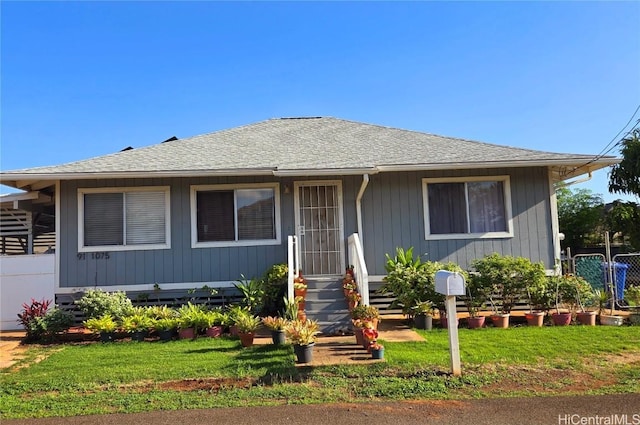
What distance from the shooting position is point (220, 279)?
9.59 m

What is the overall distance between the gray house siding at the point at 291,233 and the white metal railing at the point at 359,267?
65 cm

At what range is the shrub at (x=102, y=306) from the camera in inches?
328

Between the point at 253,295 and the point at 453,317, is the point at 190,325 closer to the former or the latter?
the point at 253,295

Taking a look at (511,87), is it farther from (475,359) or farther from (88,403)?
(88,403)

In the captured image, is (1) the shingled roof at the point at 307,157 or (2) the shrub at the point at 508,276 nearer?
(2) the shrub at the point at 508,276

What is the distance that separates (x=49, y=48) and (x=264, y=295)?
29.6 feet

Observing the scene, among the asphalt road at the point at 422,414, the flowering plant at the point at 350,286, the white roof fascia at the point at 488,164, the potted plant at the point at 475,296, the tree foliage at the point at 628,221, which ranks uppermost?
the white roof fascia at the point at 488,164

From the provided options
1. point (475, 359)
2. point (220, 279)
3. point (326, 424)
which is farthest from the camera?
point (220, 279)

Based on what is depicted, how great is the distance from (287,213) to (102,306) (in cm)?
410

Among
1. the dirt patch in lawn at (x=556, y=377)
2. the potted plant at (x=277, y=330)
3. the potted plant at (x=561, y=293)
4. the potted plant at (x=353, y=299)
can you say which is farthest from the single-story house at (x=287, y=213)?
the dirt patch in lawn at (x=556, y=377)

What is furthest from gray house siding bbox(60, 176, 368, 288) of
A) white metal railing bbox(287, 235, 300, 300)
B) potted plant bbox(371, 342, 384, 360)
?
potted plant bbox(371, 342, 384, 360)

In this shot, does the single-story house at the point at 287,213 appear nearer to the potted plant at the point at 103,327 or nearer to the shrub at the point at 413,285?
the shrub at the point at 413,285

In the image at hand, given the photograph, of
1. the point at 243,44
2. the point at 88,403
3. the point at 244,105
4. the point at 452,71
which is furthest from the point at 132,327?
the point at 244,105

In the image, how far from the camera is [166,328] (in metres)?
7.69
